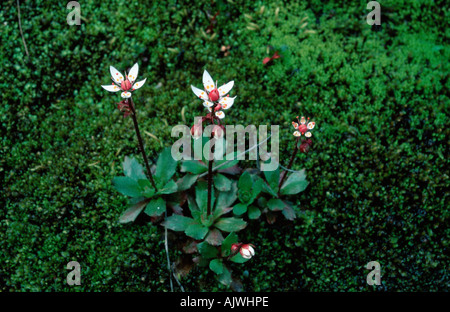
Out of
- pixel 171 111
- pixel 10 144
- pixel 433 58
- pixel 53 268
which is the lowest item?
pixel 53 268

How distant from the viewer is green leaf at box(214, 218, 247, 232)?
2.61m

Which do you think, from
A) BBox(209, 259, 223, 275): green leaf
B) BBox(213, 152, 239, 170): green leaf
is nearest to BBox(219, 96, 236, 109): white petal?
BBox(213, 152, 239, 170): green leaf

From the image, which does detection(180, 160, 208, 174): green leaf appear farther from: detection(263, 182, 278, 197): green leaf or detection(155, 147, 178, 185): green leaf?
detection(263, 182, 278, 197): green leaf

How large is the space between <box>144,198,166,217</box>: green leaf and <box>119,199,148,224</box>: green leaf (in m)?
0.10

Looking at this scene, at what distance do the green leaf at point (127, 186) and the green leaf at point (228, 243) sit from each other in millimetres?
750

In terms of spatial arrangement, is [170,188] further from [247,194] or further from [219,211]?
[247,194]

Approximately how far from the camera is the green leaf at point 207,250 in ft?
8.52

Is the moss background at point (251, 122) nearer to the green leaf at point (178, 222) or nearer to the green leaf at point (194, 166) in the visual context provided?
the green leaf at point (178, 222)

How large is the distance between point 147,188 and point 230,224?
667 mm

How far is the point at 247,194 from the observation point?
2.74m

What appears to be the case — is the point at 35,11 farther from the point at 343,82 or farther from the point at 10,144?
the point at 343,82

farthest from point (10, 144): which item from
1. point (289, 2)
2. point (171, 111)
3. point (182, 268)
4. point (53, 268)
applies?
point (289, 2)

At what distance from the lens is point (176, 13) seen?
366 cm

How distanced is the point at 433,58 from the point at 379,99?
2.36ft
